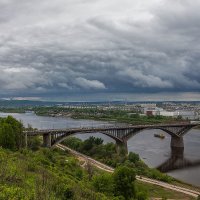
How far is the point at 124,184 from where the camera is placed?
3033 cm

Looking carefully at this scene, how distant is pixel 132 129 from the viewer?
68000 millimetres

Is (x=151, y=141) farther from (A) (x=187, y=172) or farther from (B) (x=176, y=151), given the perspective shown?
(A) (x=187, y=172)

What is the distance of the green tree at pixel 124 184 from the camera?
1187 inches

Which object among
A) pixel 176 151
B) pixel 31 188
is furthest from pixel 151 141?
pixel 31 188

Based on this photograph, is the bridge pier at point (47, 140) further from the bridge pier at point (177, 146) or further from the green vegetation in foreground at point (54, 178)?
the bridge pier at point (177, 146)

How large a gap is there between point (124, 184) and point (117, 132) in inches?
1398

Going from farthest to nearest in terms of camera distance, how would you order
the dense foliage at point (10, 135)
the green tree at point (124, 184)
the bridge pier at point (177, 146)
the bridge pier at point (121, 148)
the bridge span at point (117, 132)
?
the bridge pier at point (177, 146), the bridge pier at point (121, 148), the bridge span at point (117, 132), the dense foliage at point (10, 135), the green tree at point (124, 184)

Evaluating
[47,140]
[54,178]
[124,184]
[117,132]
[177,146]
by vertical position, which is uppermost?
[54,178]

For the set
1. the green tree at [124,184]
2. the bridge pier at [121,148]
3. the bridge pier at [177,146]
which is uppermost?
the green tree at [124,184]

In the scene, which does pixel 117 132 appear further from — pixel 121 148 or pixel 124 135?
pixel 121 148

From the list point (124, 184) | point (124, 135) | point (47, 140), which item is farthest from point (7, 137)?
→ point (124, 135)

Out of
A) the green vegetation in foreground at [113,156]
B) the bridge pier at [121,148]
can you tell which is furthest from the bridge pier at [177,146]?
the green vegetation in foreground at [113,156]

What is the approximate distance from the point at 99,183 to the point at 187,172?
88.5 feet

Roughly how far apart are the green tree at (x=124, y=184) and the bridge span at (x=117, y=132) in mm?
25303
